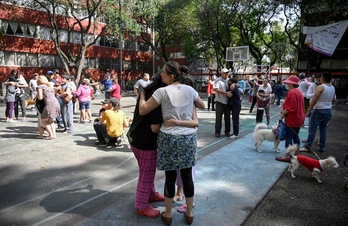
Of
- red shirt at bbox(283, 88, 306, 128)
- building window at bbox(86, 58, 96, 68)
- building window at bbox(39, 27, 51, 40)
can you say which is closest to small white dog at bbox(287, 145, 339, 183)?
red shirt at bbox(283, 88, 306, 128)

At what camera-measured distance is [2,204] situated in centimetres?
353

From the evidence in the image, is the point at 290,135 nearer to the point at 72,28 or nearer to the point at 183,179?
the point at 183,179

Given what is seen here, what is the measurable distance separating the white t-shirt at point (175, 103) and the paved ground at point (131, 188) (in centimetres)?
111

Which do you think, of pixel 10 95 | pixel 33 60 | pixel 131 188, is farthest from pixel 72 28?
pixel 131 188

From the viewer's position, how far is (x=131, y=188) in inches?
159

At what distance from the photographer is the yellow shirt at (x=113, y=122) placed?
6043 mm

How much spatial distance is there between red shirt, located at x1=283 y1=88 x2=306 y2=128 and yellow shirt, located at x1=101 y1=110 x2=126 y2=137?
350 centimetres

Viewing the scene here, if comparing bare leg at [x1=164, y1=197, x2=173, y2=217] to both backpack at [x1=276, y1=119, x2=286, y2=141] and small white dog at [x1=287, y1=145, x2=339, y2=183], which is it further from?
backpack at [x1=276, y1=119, x2=286, y2=141]

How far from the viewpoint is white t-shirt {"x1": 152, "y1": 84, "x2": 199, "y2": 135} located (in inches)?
107

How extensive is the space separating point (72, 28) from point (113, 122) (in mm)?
20704

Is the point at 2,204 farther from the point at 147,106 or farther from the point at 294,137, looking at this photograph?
the point at 294,137

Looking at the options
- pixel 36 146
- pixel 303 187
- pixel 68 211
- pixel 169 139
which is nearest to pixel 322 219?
pixel 303 187

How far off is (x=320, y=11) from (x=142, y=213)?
2409 centimetres

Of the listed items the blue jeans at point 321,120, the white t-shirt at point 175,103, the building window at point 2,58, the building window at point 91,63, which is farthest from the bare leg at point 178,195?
the building window at point 91,63
